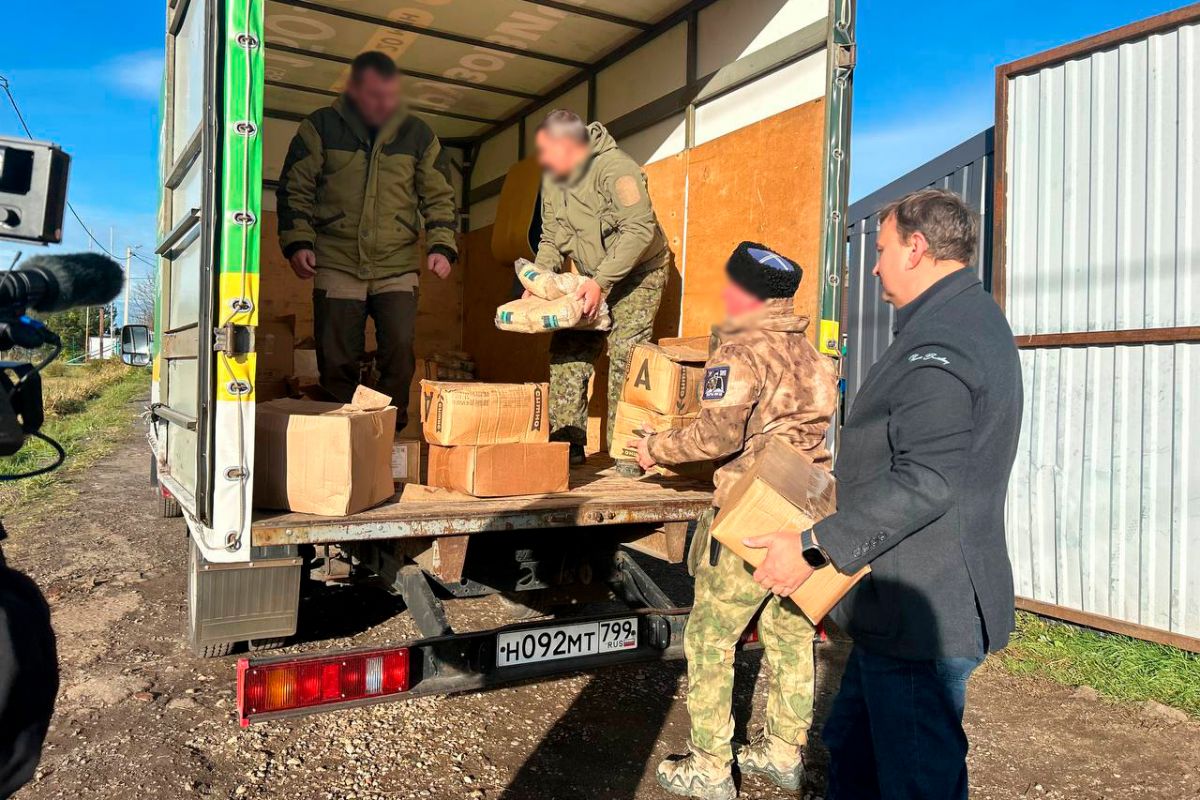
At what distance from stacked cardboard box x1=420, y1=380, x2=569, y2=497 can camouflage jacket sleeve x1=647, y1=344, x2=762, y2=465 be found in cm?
83

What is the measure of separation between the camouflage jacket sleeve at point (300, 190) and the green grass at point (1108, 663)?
4.26 meters

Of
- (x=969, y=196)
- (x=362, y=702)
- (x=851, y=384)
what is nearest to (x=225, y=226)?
(x=362, y=702)

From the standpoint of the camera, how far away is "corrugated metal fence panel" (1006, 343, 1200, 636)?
4.46 metres

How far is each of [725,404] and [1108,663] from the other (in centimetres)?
312

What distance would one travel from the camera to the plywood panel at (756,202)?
396 centimetres

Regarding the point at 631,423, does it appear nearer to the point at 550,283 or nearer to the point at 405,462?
the point at 550,283

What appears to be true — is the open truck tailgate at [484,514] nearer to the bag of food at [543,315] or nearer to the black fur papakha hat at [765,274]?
the bag of food at [543,315]

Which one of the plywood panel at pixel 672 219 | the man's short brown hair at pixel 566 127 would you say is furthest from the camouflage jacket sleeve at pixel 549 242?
the plywood panel at pixel 672 219

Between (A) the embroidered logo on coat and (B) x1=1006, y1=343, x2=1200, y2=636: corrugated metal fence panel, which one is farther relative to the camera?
(B) x1=1006, y1=343, x2=1200, y2=636: corrugated metal fence panel

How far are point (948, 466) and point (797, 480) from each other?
0.49 m

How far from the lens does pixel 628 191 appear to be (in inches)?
176

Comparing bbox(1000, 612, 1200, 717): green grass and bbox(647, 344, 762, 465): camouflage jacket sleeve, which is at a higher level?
bbox(647, 344, 762, 465): camouflage jacket sleeve

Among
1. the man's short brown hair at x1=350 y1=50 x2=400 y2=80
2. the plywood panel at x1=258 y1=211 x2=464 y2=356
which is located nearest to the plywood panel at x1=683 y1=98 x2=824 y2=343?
the man's short brown hair at x1=350 y1=50 x2=400 y2=80

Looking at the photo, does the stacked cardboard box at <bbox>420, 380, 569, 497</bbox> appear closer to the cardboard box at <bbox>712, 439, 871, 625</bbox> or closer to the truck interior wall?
the truck interior wall
